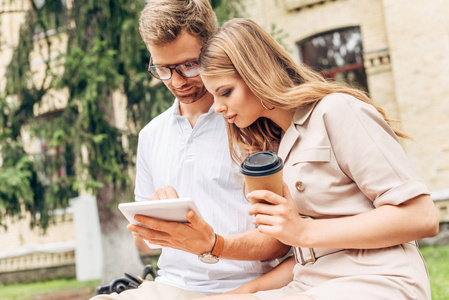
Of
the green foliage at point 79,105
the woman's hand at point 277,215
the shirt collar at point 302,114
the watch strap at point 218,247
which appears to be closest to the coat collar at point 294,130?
the shirt collar at point 302,114

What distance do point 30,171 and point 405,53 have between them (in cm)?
735

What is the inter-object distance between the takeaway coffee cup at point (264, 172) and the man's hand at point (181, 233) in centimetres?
30

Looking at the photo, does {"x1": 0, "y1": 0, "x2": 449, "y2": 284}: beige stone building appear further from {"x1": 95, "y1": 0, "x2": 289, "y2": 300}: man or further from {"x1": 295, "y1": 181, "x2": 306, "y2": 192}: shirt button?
{"x1": 295, "y1": 181, "x2": 306, "y2": 192}: shirt button

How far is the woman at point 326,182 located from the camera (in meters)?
1.68

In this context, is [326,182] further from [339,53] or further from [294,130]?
[339,53]

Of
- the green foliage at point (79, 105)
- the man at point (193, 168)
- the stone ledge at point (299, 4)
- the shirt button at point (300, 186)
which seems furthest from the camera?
the stone ledge at point (299, 4)

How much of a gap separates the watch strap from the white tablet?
227 millimetres

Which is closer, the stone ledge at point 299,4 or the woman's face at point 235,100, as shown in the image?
the woman's face at point 235,100

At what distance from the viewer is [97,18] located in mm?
7801

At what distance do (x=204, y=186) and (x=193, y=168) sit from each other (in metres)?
0.11

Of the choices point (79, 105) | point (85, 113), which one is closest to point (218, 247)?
point (85, 113)

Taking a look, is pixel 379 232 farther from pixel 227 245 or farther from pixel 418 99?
pixel 418 99

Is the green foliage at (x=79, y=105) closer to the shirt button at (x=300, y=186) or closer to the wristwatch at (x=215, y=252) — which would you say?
the wristwatch at (x=215, y=252)

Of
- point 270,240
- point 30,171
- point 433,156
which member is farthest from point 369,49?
point 270,240
